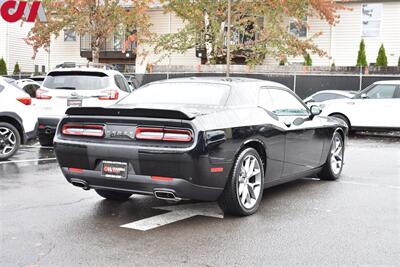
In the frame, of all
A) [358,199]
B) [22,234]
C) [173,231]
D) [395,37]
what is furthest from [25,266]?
[395,37]

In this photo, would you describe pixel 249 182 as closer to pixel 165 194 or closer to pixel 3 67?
pixel 165 194

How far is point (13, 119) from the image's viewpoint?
10.7 metres

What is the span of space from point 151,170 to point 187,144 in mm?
442

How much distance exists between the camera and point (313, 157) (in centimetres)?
807

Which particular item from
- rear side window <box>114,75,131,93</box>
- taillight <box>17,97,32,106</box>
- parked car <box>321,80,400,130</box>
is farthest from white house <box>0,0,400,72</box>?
taillight <box>17,97,32,106</box>

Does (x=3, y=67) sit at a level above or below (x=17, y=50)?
below

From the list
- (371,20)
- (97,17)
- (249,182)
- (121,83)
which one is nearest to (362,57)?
(371,20)

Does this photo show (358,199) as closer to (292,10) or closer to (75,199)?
(75,199)

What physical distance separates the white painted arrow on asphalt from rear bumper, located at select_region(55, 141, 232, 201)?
0.33m

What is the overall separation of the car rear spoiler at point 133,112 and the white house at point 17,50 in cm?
3266

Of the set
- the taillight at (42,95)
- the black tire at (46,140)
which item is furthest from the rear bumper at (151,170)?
the black tire at (46,140)

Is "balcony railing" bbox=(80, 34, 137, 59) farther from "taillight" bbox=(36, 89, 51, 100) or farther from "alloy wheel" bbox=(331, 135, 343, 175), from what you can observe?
"alloy wheel" bbox=(331, 135, 343, 175)

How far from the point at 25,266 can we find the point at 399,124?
13.7 meters

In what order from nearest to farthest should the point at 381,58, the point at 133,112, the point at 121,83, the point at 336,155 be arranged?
the point at 133,112 < the point at 336,155 < the point at 121,83 < the point at 381,58
